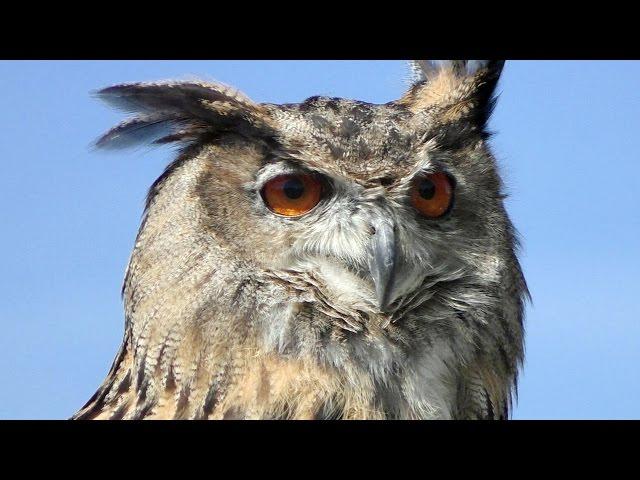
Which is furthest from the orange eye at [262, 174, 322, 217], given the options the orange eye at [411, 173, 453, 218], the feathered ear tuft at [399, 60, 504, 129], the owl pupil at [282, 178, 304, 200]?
the feathered ear tuft at [399, 60, 504, 129]

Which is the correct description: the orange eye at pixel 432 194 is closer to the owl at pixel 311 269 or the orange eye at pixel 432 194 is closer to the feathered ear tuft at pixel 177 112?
the owl at pixel 311 269

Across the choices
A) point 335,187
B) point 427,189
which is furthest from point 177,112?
point 427,189

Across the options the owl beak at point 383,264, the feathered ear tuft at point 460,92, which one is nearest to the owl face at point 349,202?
the owl beak at point 383,264

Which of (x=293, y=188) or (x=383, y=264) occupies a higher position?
(x=293, y=188)

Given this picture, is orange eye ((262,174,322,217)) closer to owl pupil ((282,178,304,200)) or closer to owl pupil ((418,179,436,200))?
owl pupil ((282,178,304,200))

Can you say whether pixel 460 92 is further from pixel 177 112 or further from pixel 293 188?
pixel 177 112
